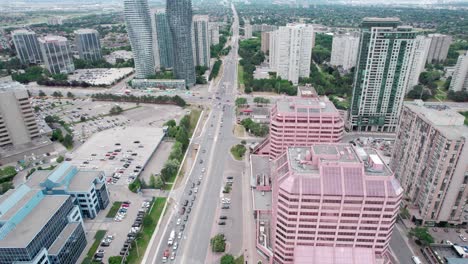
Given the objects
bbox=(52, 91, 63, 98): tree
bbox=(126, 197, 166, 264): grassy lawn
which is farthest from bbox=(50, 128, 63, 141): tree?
bbox=(52, 91, 63, 98): tree

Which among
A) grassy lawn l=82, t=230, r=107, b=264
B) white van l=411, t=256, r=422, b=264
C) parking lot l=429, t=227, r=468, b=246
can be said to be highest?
grassy lawn l=82, t=230, r=107, b=264

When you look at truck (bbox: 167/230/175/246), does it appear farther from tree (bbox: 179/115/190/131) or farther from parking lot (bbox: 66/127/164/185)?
tree (bbox: 179/115/190/131)

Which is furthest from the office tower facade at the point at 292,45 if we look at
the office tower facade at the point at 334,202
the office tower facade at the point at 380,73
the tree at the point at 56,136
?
the tree at the point at 56,136

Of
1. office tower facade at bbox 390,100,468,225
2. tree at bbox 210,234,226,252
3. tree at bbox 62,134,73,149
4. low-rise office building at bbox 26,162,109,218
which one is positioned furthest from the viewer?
tree at bbox 62,134,73,149

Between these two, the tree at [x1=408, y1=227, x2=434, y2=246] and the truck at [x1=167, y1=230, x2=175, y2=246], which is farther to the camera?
the truck at [x1=167, y1=230, x2=175, y2=246]

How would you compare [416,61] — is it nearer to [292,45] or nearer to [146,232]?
[292,45]

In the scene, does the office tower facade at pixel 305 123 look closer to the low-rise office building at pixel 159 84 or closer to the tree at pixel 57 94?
the low-rise office building at pixel 159 84

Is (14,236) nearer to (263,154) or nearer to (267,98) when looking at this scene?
(263,154)
